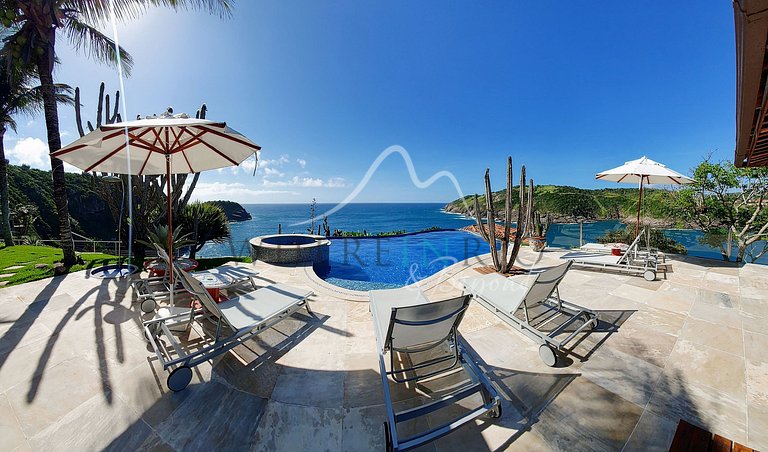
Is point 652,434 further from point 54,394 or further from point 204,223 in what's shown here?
point 204,223

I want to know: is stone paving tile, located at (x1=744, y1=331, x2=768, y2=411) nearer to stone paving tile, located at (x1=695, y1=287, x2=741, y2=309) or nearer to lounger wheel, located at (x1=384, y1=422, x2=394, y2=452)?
stone paving tile, located at (x1=695, y1=287, x2=741, y2=309)

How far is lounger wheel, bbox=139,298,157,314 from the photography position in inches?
155

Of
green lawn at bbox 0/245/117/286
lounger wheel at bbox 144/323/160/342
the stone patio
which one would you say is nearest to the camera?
the stone patio

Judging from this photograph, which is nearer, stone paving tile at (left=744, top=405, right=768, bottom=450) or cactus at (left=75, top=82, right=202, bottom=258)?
stone paving tile at (left=744, top=405, right=768, bottom=450)

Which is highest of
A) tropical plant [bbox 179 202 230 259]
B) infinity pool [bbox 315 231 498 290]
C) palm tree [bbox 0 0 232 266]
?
palm tree [bbox 0 0 232 266]

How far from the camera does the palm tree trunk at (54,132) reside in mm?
6117

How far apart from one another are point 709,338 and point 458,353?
3515 millimetres

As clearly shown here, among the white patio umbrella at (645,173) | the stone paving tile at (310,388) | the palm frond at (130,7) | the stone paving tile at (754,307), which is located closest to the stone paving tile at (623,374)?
the stone paving tile at (310,388)

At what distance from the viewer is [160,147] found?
4.08 m

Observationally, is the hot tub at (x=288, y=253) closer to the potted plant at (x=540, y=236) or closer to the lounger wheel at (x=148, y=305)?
the lounger wheel at (x=148, y=305)

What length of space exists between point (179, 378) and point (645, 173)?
9818mm

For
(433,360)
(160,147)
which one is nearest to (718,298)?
(433,360)

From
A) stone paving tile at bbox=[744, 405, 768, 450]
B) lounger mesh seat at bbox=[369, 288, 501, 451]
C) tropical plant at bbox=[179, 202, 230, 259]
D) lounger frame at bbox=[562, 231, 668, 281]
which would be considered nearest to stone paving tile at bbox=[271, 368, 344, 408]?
lounger mesh seat at bbox=[369, 288, 501, 451]

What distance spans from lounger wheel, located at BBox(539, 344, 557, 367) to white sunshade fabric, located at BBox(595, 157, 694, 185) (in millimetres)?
6382
